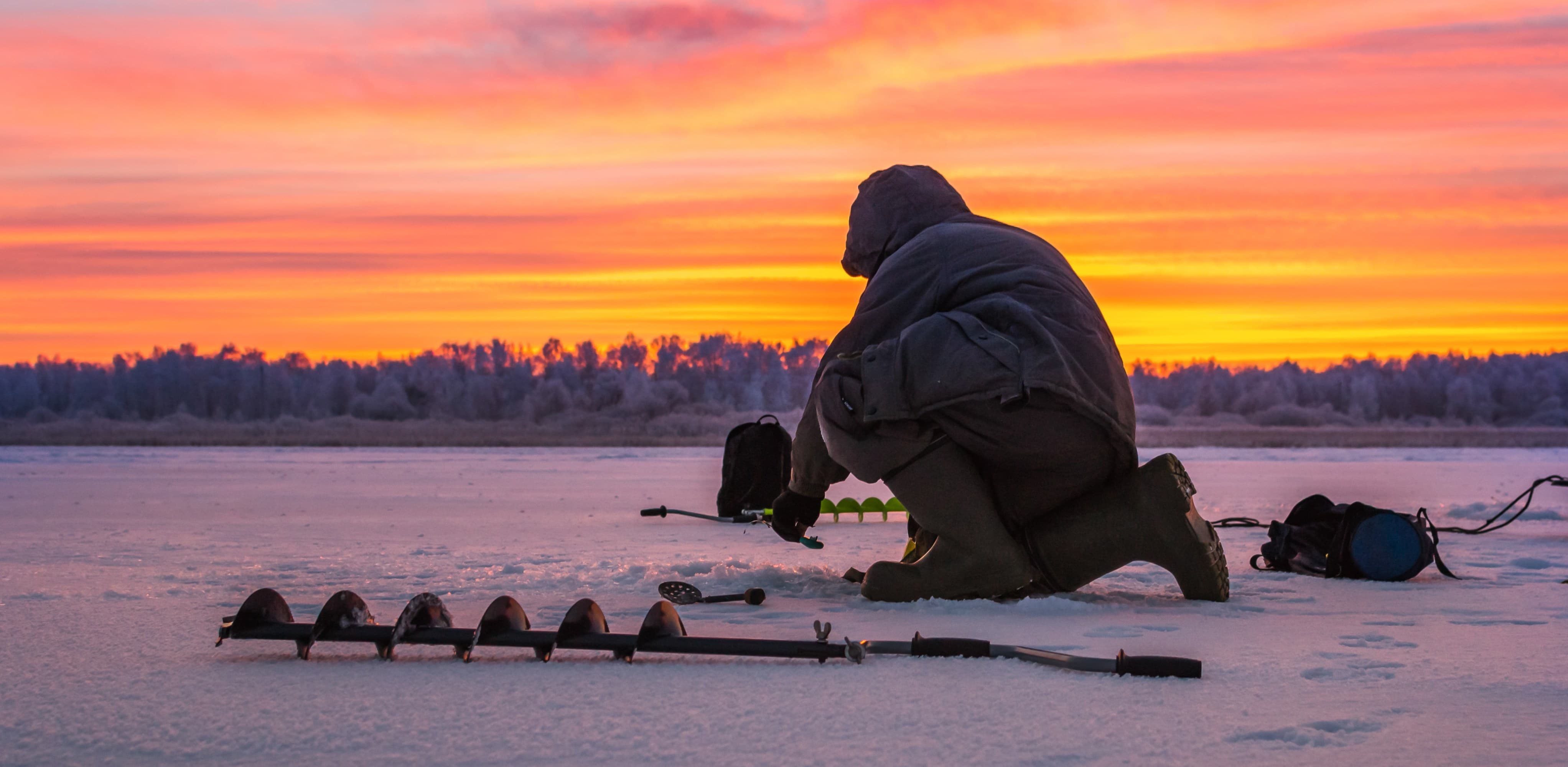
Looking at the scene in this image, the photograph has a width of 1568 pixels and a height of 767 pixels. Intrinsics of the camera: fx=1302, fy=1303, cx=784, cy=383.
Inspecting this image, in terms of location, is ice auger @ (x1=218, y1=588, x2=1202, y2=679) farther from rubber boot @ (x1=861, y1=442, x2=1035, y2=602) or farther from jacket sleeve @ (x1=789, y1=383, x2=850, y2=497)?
jacket sleeve @ (x1=789, y1=383, x2=850, y2=497)

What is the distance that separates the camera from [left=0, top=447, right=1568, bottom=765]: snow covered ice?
6.84 feet

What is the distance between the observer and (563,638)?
113 inches

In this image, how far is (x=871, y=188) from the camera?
464cm

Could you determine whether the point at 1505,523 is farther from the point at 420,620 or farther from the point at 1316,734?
the point at 420,620

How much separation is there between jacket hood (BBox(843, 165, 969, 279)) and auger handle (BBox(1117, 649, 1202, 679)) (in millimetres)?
2122

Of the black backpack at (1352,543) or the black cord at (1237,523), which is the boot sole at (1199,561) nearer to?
the black backpack at (1352,543)

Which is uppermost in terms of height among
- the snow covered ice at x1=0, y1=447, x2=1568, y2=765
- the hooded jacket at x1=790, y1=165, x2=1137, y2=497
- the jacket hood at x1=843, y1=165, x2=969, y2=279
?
the jacket hood at x1=843, y1=165, x2=969, y2=279

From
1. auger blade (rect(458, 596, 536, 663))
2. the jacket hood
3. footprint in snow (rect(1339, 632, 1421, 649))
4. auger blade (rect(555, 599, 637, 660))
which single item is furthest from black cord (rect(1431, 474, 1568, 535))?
auger blade (rect(458, 596, 536, 663))

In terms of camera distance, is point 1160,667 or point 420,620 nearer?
point 1160,667

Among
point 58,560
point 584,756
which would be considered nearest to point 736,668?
point 584,756

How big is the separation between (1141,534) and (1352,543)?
1.30m

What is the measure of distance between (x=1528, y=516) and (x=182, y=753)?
8404mm

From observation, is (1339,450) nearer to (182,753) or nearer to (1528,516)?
(1528,516)

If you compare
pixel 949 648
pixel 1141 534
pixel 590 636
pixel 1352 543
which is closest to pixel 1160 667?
pixel 949 648
